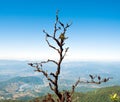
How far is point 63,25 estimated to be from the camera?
9461 mm

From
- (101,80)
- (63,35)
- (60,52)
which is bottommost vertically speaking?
(101,80)

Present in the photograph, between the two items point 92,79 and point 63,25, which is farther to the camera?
point 63,25

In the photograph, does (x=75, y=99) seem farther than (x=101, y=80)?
Yes

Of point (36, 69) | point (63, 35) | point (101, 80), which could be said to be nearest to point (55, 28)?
point (63, 35)

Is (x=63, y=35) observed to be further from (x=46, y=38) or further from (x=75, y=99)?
(x=75, y=99)

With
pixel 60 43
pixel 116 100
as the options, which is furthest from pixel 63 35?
pixel 116 100

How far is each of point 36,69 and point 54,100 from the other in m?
1.41

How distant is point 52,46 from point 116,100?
10.5 ft

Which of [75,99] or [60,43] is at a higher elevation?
[60,43]

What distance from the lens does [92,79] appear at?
29.1 feet

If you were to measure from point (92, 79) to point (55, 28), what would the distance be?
2.33m

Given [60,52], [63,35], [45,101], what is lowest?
[45,101]

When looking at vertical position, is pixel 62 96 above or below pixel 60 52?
below

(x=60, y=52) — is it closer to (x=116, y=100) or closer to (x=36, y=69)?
(x=36, y=69)
